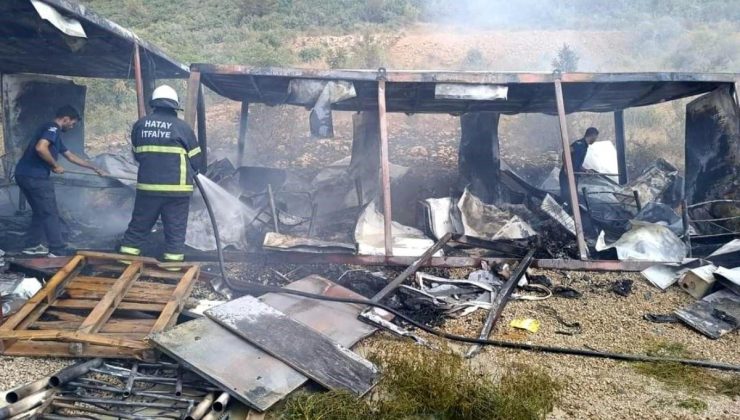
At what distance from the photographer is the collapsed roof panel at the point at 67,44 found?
16.7ft

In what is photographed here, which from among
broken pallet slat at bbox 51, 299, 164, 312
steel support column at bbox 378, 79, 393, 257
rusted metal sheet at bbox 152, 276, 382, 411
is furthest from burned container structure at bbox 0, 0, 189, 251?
rusted metal sheet at bbox 152, 276, 382, 411

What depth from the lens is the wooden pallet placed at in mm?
3596

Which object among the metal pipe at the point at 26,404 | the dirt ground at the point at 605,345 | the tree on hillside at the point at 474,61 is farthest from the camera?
the tree on hillside at the point at 474,61

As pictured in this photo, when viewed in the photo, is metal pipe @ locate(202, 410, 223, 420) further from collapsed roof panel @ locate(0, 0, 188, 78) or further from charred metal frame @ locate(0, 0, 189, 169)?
charred metal frame @ locate(0, 0, 189, 169)

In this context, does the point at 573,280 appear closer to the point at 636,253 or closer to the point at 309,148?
the point at 636,253

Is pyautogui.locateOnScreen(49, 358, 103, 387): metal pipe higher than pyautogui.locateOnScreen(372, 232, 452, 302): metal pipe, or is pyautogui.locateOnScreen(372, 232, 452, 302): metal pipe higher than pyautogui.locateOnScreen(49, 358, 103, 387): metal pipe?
pyautogui.locateOnScreen(372, 232, 452, 302): metal pipe

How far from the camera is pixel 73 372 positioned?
3.25 metres

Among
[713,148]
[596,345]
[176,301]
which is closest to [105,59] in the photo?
[176,301]

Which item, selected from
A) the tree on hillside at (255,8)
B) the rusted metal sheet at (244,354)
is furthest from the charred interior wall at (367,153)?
the tree on hillside at (255,8)

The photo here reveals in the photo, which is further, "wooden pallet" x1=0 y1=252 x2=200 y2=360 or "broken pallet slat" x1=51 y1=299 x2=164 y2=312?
"broken pallet slat" x1=51 y1=299 x2=164 y2=312

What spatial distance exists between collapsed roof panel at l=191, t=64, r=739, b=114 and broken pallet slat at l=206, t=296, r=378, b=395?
133 inches

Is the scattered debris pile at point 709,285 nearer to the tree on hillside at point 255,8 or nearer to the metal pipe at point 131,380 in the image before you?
the metal pipe at point 131,380

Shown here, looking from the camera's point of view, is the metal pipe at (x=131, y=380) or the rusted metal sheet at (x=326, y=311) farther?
the rusted metal sheet at (x=326, y=311)

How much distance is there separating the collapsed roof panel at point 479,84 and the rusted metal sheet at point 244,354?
3.35m
